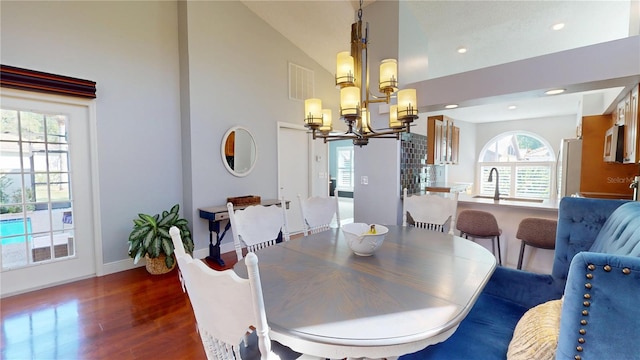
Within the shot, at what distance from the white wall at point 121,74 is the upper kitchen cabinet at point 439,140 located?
3.62 meters

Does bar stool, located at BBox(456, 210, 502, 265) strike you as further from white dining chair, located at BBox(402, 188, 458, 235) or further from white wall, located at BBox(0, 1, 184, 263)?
white wall, located at BBox(0, 1, 184, 263)

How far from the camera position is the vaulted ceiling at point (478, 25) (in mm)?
2895

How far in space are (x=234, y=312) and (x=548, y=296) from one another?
176cm

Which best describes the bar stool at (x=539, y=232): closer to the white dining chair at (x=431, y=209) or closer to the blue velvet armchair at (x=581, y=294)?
the white dining chair at (x=431, y=209)

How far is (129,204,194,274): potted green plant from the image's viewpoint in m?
3.00

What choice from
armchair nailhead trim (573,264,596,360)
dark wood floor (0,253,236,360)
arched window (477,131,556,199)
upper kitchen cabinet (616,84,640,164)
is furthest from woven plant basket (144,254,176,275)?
arched window (477,131,556,199)

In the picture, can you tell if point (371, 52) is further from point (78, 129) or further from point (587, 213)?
point (78, 129)

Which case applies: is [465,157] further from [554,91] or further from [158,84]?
[158,84]

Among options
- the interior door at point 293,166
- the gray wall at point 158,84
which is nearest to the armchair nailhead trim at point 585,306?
the gray wall at point 158,84

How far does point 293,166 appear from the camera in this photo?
495cm

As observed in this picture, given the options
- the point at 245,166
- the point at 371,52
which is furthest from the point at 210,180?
the point at 371,52

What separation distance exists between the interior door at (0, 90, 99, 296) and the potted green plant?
53 centimetres

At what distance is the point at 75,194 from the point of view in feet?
9.88

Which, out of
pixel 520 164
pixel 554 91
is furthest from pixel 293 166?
pixel 520 164
